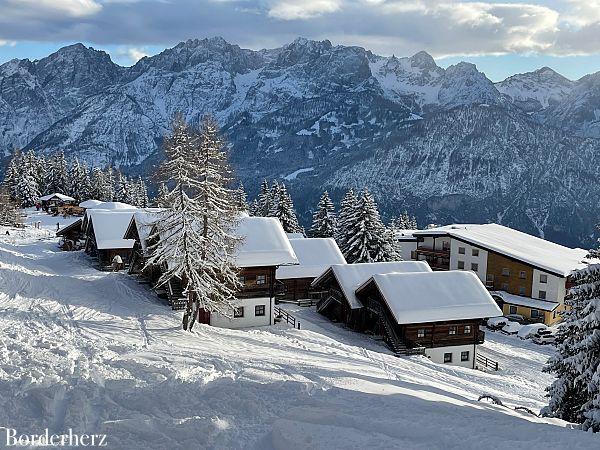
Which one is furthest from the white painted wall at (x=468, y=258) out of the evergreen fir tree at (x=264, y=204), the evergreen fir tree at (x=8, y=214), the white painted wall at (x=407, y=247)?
the evergreen fir tree at (x=8, y=214)

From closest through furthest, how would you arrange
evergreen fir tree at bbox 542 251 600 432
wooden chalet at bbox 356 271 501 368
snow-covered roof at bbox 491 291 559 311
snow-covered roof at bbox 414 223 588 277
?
1. evergreen fir tree at bbox 542 251 600 432
2. wooden chalet at bbox 356 271 501 368
3. snow-covered roof at bbox 491 291 559 311
4. snow-covered roof at bbox 414 223 588 277

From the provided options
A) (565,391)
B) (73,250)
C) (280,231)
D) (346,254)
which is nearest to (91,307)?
(280,231)

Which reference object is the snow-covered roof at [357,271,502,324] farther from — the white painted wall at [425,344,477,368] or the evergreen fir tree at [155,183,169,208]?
the evergreen fir tree at [155,183,169,208]

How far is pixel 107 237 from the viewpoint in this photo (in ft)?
167

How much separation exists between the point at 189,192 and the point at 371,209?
2834cm

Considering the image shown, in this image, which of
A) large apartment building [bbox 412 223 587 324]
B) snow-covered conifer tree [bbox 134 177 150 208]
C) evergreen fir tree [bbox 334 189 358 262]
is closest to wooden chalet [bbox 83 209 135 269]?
evergreen fir tree [bbox 334 189 358 262]

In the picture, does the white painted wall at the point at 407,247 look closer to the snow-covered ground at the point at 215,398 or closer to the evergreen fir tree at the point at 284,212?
the evergreen fir tree at the point at 284,212

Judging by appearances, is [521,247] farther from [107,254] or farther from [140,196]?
[140,196]

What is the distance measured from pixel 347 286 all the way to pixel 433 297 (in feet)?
20.8

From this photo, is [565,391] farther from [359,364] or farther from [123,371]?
[123,371]

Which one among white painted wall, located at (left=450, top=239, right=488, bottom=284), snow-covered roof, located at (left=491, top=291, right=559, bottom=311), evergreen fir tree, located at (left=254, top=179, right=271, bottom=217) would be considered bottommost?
Result: snow-covered roof, located at (left=491, top=291, right=559, bottom=311)

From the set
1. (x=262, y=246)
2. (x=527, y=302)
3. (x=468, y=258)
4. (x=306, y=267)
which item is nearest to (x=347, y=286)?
(x=262, y=246)

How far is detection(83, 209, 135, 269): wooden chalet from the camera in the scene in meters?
50.3

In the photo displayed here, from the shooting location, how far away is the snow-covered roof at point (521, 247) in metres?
54.7
